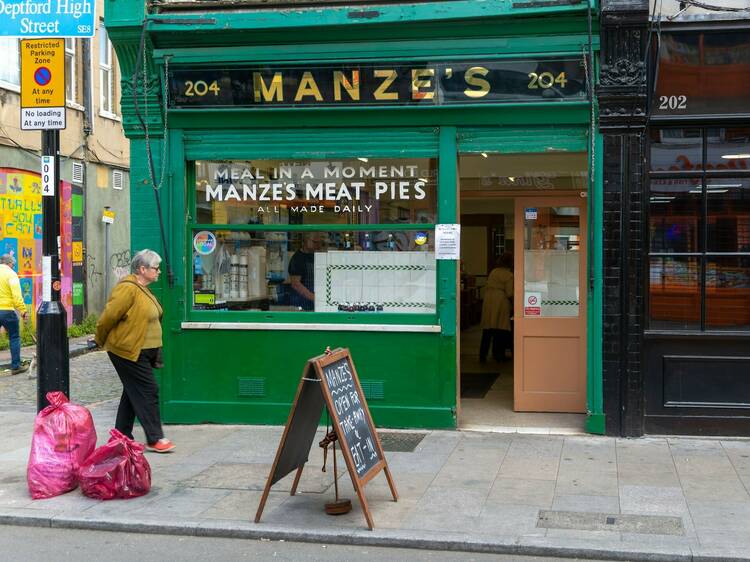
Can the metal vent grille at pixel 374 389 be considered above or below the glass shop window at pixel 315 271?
below

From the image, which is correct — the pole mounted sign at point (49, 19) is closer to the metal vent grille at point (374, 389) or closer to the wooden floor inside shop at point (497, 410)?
the metal vent grille at point (374, 389)

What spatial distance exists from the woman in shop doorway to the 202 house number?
436 cm

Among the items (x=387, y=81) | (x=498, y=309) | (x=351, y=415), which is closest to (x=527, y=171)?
(x=387, y=81)

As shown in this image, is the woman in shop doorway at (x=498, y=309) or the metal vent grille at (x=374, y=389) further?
the woman in shop doorway at (x=498, y=309)

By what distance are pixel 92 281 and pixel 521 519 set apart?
16346 mm

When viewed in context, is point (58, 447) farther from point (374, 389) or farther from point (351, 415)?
point (374, 389)

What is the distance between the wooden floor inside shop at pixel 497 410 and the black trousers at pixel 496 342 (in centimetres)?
12

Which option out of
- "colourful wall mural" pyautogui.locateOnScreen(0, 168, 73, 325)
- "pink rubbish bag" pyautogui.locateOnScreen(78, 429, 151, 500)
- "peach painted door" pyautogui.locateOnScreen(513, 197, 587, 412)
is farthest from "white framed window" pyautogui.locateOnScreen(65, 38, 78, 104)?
"pink rubbish bag" pyautogui.locateOnScreen(78, 429, 151, 500)

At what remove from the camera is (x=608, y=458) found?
7832 mm

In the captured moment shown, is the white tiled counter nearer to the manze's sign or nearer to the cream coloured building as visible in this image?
the manze's sign

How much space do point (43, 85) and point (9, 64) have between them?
1035 cm

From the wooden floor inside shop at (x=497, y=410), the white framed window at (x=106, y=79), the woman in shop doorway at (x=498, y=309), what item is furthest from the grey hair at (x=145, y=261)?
the white framed window at (x=106, y=79)

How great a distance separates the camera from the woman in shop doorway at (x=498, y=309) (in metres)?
12.5

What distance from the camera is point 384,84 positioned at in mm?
8883
